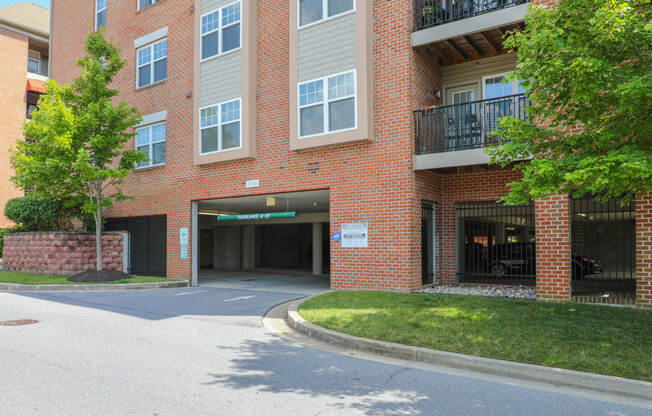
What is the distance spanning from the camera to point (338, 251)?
12.5m

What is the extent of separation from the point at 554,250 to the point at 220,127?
34.5ft

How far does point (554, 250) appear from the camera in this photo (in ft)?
32.6

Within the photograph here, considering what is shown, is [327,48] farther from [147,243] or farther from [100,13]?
[100,13]

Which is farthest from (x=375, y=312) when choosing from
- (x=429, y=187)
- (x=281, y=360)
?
(x=429, y=187)

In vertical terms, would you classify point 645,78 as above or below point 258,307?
above

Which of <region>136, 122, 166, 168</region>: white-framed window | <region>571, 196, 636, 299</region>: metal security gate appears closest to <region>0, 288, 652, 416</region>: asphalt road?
<region>571, 196, 636, 299</region>: metal security gate

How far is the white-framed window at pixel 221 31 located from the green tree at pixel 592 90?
10.4 meters

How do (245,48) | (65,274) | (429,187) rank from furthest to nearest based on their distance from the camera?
(65,274) < (245,48) < (429,187)

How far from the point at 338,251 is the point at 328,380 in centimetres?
713

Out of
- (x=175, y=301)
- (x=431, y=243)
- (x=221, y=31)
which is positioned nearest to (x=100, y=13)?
(x=221, y=31)

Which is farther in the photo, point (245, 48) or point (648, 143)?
point (245, 48)

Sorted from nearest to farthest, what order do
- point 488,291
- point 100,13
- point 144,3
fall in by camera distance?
point 488,291, point 144,3, point 100,13

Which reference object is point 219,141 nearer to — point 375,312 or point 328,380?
point 375,312

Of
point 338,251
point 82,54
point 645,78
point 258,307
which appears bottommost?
point 258,307
